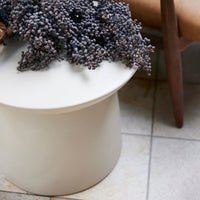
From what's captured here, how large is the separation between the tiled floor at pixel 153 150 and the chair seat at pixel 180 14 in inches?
18.8

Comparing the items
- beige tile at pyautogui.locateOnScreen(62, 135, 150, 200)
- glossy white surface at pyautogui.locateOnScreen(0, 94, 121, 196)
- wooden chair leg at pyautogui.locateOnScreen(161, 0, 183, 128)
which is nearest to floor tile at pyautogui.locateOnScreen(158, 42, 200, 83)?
wooden chair leg at pyautogui.locateOnScreen(161, 0, 183, 128)

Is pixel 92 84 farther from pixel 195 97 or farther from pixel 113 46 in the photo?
pixel 195 97

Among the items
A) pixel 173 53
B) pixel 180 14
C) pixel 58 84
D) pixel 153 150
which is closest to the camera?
pixel 58 84

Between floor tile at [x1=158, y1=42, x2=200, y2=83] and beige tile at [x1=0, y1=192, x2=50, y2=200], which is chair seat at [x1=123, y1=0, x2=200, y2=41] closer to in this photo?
floor tile at [x1=158, y1=42, x2=200, y2=83]

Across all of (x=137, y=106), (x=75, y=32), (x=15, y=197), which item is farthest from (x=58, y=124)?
(x=137, y=106)

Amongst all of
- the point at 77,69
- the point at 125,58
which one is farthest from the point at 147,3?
the point at 77,69

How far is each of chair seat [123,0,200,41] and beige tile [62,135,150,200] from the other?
0.55m

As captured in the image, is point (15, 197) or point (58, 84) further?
point (15, 197)

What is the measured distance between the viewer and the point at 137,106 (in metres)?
1.86

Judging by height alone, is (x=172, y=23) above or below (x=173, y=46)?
above

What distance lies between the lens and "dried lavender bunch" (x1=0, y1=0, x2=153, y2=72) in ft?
3.53

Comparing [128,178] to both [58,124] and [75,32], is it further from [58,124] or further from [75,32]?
[75,32]

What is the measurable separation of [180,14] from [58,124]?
648mm

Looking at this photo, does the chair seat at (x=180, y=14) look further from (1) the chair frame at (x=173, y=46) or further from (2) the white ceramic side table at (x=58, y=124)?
(2) the white ceramic side table at (x=58, y=124)
